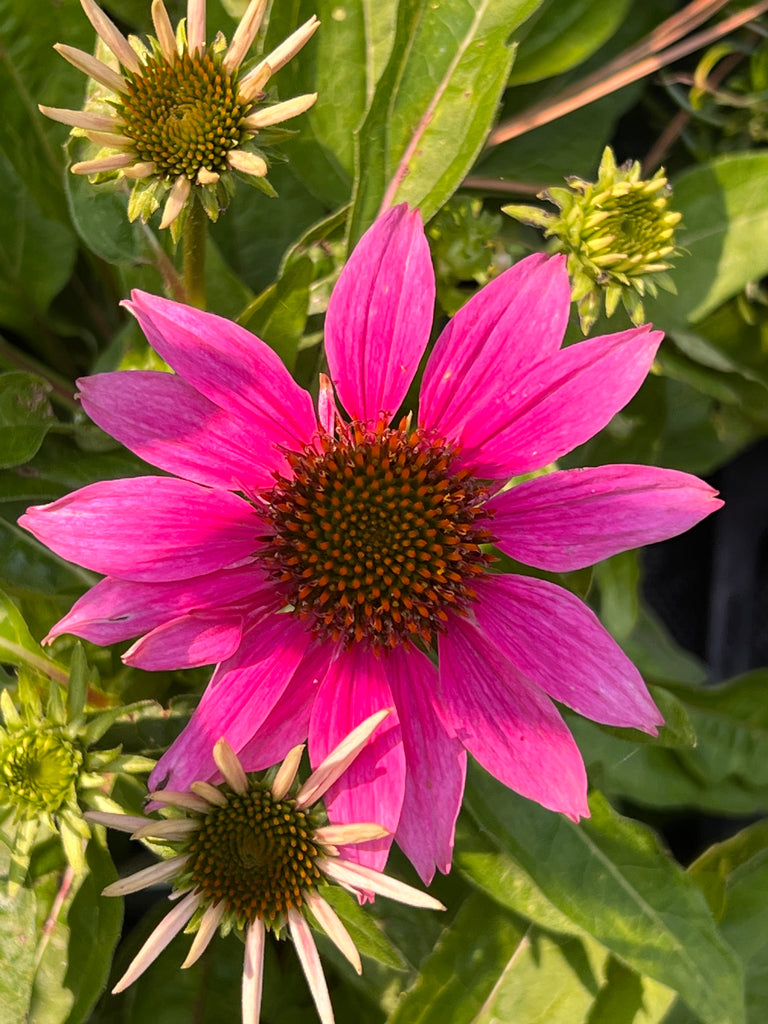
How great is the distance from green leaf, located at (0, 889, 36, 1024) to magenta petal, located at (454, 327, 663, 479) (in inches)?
24.5

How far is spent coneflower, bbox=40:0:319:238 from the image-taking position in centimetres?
73

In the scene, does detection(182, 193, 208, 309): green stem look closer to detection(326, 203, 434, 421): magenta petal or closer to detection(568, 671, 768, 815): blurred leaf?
detection(326, 203, 434, 421): magenta petal

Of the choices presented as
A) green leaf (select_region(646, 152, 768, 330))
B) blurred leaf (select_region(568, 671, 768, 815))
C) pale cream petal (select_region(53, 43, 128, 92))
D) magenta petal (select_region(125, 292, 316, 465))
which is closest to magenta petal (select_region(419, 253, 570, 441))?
magenta petal (select_region(125, 292, 316, 465))

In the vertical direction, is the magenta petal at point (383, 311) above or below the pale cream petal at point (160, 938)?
above

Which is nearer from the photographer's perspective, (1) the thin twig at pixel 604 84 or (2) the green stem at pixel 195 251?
(2) the green stem at pixel 195 251

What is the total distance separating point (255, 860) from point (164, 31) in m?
0.68

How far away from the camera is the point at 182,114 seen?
2.44ft

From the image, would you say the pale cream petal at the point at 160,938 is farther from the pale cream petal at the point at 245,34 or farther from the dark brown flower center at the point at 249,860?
the pale cream petal at the point at 245,34

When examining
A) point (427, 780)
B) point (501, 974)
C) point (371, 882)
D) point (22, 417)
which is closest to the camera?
point (371, 882)

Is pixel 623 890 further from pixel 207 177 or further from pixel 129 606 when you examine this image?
pixel 207 177

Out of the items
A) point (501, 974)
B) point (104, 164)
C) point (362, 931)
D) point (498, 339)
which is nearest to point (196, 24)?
point (104, 164)

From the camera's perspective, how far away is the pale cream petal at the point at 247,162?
73 cm

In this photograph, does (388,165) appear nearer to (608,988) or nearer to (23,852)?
(23,852)

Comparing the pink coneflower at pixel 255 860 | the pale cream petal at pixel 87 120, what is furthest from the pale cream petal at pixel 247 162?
the pink coneflower at pixel 255 860
